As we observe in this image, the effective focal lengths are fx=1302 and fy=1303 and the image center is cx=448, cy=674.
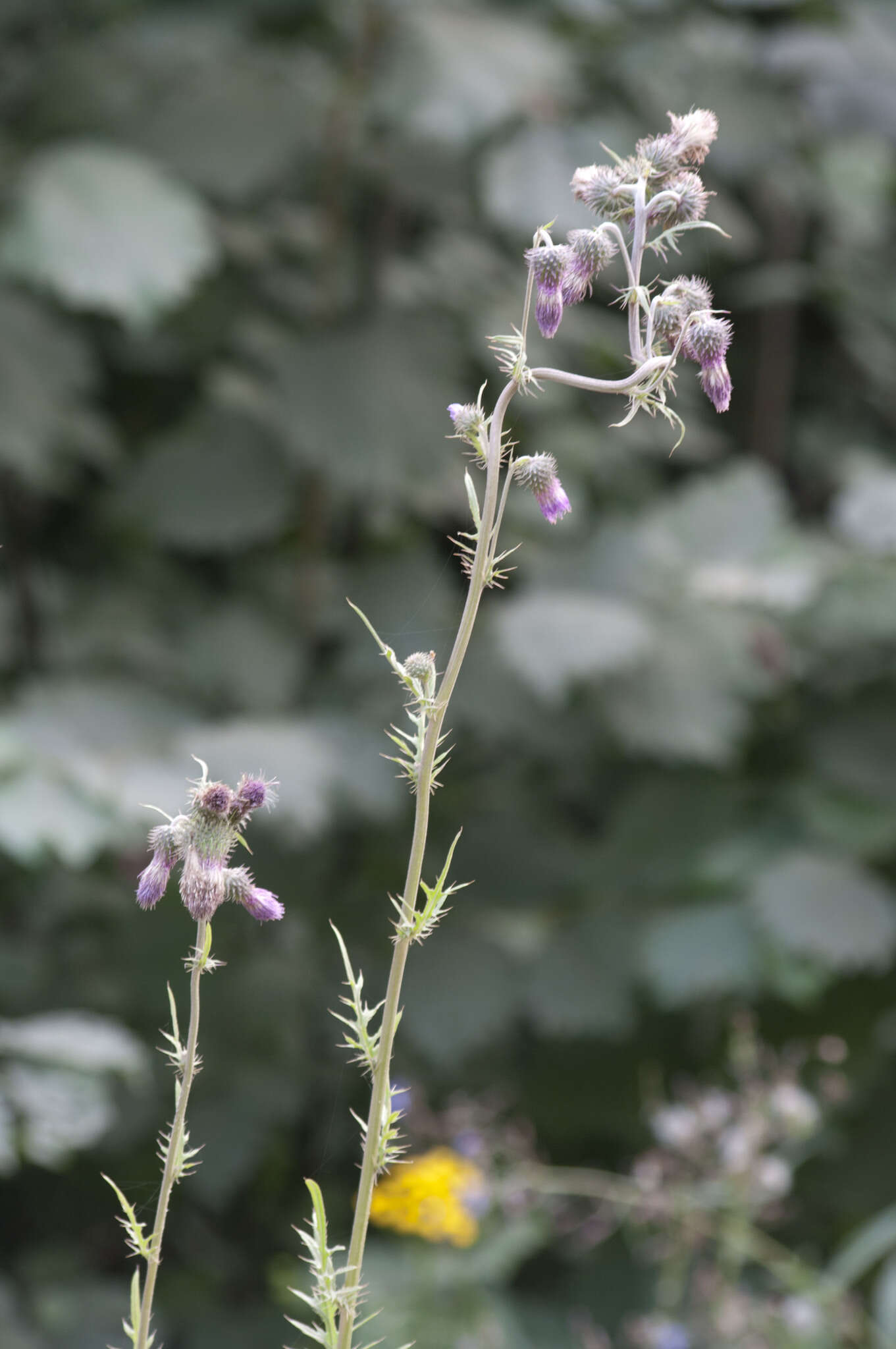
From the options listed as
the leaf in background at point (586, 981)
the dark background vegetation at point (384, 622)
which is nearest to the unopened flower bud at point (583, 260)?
the dark background vegetation at point (384, 622)

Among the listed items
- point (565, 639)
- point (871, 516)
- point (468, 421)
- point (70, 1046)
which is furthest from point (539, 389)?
point (871, 516)

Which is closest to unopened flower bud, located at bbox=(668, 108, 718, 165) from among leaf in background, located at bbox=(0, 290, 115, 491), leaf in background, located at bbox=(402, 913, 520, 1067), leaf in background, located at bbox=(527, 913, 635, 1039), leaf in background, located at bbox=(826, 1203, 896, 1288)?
leaf in background, located at bbox=(826, 1203, 896, 1288)

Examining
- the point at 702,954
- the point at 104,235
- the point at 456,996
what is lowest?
the point at 456,996

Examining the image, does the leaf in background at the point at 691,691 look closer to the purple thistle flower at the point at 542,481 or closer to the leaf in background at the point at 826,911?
the leaf in background at the point at 826,911

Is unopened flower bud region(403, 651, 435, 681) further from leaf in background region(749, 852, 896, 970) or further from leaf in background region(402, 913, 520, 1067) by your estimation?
leaf in background region(402, 913, 520, 1067)

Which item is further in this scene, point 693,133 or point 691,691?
point 691,691

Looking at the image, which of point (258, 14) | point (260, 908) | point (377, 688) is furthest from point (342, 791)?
point (260, 908)

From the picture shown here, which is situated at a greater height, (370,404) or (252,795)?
(252,795)

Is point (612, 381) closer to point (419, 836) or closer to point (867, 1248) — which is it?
point (419, 836)

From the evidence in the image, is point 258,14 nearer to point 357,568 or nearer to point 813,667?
point 357,568
